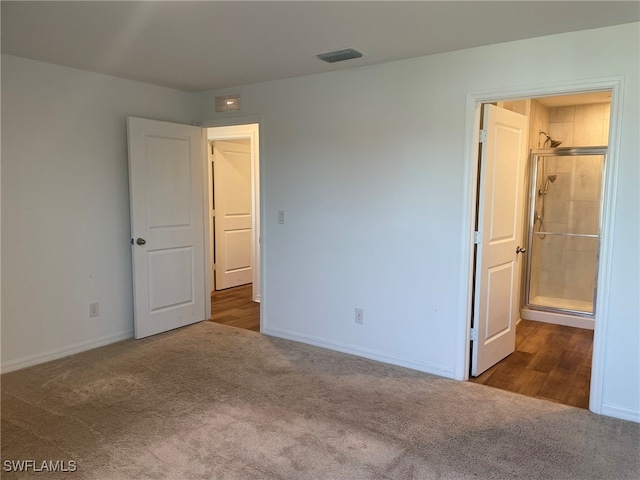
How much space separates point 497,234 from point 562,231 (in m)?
2.38

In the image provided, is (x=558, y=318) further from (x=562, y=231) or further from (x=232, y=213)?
(x=232, y=213)

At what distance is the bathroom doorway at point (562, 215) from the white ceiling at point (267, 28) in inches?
77.3

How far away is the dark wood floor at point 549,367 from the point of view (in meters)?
3.24

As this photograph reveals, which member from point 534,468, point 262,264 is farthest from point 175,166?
point 534,468

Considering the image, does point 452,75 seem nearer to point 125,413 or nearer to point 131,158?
point 131,158

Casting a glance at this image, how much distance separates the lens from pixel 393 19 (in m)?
2.62

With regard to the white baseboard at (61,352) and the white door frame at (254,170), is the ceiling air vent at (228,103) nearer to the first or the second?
the white door frame at (254,170)

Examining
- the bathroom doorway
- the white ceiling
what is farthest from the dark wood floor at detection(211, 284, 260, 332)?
the bathroom doorway

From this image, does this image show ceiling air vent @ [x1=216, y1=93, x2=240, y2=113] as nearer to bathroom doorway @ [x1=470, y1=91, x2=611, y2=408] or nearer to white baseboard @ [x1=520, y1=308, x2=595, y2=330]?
bathroom doorway @ [x1=470, y1=91, x2=611, y2=408]

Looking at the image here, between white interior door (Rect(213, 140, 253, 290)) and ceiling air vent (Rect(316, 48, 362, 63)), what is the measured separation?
315cm

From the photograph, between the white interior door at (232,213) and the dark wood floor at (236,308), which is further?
the white interior door at (232,213)

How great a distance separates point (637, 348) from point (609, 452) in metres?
0.66

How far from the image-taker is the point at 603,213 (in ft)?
9.21

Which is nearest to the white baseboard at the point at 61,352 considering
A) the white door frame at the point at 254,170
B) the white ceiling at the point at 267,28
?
the white door frame at the point at 254,170
